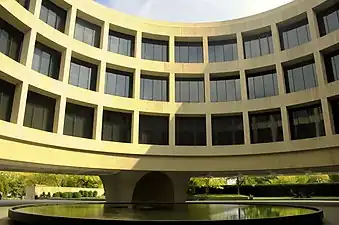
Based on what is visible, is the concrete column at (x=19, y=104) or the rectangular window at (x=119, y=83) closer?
the concrete column at (x=19, y=104)

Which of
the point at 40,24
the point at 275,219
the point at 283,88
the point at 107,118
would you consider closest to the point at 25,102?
the point at 40,24

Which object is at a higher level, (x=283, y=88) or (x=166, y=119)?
(x=283, y=88)

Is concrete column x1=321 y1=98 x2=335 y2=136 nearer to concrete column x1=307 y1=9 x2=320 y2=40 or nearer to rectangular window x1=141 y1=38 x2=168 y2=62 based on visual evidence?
concrete column x1=307 y1=9 x2=320 y2=40

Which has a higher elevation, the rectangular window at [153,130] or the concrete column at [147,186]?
the rectangular window at [153,130]

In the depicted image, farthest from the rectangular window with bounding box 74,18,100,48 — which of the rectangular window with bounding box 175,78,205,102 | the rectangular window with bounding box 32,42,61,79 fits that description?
the rectangular window with bounding box 175,78,205,102

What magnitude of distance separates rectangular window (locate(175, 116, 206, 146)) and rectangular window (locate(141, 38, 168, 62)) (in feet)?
19.1

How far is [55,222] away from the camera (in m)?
10.4

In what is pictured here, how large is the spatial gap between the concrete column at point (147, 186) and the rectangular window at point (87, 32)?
11134mm

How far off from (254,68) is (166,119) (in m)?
8.69

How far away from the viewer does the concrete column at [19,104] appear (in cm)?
2036

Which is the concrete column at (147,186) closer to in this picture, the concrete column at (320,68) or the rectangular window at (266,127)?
the rectangular window at (266,127)

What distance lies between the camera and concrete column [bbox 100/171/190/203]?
2769 centimetres

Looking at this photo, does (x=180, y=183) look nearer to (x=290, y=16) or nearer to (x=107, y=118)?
(x=107, y=118)

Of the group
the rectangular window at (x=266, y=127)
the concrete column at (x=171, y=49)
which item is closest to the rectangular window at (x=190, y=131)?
the rectangular window at (x=266, y=127)
